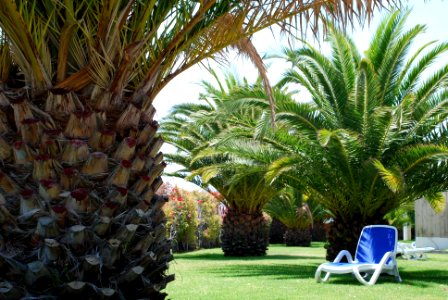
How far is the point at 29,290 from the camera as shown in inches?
164

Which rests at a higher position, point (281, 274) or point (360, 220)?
point (360, 220)

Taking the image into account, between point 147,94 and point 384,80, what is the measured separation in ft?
32.5

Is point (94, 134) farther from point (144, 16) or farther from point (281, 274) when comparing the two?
point (281, 274)

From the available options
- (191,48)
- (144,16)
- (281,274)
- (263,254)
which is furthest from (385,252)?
(263,254)

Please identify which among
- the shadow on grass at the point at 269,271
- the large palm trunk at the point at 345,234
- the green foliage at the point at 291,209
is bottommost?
the shadow on grass at the point at 269,271

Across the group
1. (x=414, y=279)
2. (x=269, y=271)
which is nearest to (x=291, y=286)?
(x=414, y=279)

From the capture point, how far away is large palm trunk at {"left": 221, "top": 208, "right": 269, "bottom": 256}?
71.4ft

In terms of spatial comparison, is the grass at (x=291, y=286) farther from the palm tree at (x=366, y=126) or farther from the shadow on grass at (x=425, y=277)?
the palm tree at (x=366, y=126)

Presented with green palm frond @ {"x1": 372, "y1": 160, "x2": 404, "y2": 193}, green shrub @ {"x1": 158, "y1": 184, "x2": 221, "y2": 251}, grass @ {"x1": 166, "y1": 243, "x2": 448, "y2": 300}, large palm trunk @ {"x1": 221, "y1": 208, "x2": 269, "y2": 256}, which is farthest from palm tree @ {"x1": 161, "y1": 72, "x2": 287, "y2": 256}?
green palm frond @ {"x1": 372, "y1": 160, "x2": 404, "y2": 193}

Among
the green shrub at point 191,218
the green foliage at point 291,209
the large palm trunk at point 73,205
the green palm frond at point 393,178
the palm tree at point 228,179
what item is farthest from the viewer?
the green foliage at point 291,209

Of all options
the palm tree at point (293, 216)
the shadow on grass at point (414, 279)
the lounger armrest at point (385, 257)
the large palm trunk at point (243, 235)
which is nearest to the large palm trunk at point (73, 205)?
the lounger armrest at point (385, 257)

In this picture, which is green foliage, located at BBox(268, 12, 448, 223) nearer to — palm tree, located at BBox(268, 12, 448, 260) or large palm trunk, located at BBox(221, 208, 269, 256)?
palm tree, located at BBox(268, 12, 448, 260)

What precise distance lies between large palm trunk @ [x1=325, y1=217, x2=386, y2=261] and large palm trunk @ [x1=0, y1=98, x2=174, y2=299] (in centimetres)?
1026

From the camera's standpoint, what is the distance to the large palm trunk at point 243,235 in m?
21.8
